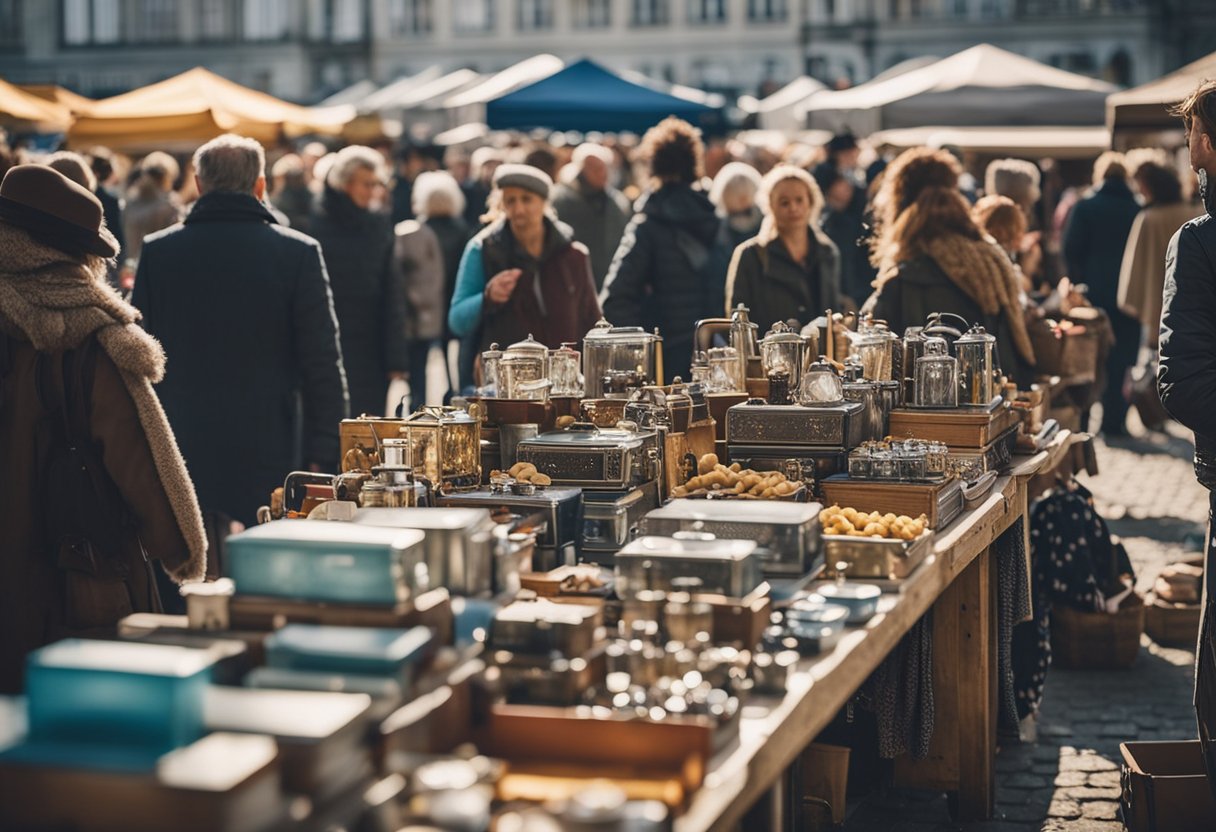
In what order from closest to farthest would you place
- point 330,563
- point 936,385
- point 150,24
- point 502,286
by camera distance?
point 330,563 → point 936,385 → point 502,286 → point 150,24

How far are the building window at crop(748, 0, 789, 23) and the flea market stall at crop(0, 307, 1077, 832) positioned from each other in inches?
2197

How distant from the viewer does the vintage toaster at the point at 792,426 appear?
4.59 m

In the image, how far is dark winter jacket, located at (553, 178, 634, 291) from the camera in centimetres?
1023

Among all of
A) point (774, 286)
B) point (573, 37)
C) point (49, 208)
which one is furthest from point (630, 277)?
point (573, 37)

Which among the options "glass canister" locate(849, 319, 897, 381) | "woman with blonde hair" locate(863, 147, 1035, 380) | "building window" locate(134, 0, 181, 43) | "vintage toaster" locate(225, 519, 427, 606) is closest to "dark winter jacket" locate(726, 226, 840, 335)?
"woman with blonde hair" locate(863, 147, 1035, 380)

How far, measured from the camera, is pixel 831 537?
13.0ft

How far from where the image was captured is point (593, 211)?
1026cm

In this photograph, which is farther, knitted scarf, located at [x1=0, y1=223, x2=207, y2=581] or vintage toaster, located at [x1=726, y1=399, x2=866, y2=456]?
vintage toaster, located at [x1=726, y1=399, x2=866, y2=456]

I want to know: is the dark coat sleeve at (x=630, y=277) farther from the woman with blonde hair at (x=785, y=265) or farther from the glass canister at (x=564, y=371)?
the glass canister at (x=564, y=371)

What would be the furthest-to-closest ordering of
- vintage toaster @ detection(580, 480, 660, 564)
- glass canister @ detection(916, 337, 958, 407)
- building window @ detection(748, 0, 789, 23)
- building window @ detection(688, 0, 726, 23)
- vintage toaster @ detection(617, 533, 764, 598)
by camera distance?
building window @ detection(688, 0, 726, 23) < building window @ detection(748, 0, 789, 23) < glass canister @ detection(916, 337, 958, 407) < vintage toaster @ detection(580, 480, 660, 564) < vintage toaster @ detection(617, 533, 764, 598)

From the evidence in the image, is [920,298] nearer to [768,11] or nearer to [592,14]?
[768,11]

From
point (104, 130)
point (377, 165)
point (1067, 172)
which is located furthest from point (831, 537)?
point (1067, 172)

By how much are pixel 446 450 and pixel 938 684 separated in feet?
5.79

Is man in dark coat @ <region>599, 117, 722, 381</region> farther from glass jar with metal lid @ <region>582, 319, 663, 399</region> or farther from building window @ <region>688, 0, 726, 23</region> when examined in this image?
building window @ <region>688, 0, 726, 23</region>
